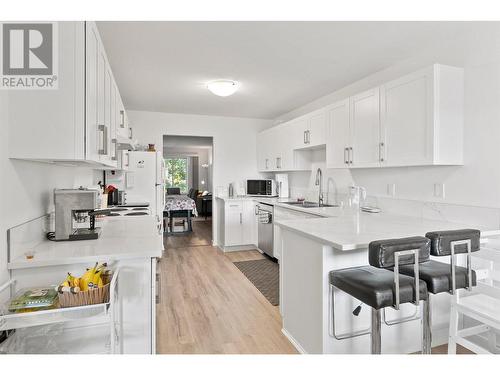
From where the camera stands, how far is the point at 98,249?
1.75 m

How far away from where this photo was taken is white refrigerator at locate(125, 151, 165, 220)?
14.7 feet

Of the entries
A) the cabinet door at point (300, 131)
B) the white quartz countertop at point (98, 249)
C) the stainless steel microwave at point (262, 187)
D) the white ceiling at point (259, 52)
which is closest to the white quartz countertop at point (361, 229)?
the white quartz countertop at point (98, 249)

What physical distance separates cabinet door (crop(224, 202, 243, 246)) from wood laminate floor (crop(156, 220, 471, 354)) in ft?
1.67

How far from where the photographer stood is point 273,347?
220 cm

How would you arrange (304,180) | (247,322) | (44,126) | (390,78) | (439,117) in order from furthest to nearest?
(304,180) → (390,78) → (247,322) → (439,117) → (44,126)

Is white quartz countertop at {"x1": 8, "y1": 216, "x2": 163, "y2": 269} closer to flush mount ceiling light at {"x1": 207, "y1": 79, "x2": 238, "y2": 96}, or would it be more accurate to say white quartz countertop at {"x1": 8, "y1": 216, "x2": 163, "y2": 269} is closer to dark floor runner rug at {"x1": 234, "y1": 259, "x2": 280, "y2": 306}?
dark floor runner rug at {"x1": 234, "y1": 259, "x2": 280, "y2": 306}

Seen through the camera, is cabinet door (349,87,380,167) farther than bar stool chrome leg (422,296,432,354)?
Yes

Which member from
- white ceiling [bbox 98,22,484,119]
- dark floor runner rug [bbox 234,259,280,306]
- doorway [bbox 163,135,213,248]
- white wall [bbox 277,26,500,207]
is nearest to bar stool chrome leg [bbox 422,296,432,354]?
white wall [bbox 277,26,500,207]

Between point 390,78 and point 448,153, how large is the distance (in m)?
1.13

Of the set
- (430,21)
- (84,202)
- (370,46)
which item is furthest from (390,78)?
(84,202)

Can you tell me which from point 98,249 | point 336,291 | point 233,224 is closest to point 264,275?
point 233,224

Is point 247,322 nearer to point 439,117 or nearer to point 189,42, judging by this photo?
point 439,117

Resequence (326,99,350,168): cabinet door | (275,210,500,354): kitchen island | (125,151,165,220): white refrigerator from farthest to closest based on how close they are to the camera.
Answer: (125,151,165,220): white refrigerator → (326,99,350,168): cabinet door → (275,210,500,354): kitchen island

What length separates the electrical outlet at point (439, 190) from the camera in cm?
257
